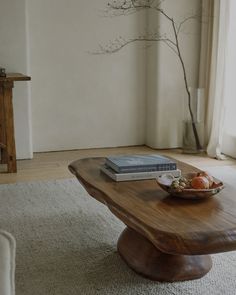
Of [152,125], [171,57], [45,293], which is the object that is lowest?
[45,293]

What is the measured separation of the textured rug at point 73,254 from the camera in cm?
199

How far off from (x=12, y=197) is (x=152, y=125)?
6.79 feet

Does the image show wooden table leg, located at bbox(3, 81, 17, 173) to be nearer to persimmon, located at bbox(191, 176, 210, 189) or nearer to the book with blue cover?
the book with blue cover

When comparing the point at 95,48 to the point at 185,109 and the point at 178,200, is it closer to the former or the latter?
the point at 185,109

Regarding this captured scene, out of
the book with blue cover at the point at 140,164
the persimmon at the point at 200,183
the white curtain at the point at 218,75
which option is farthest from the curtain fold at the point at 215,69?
the persimmon at the point at 200,183

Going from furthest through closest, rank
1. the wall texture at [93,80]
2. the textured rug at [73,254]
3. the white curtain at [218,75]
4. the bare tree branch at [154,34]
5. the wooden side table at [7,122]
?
the bare tree branch at [154,34], the wall texture at [93,80], the white curtain at [218,75], the wooden side table at [7,122], the textured rug at [73,254]

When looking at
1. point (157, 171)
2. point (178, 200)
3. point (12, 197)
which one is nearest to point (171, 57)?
point (12, 197)

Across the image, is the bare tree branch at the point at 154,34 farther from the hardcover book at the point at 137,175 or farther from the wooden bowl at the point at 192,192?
the wooden bowl at the point at 192,192

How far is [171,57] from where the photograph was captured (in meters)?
4.68

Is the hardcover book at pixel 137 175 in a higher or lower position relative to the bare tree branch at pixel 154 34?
lower

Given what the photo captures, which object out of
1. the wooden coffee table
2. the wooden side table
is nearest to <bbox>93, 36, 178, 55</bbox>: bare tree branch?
the wooden side table

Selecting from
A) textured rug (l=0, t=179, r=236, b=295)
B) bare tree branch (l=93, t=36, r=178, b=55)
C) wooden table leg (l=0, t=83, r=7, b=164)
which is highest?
bare tree branch (l=93, t=36, r=178, b=55)

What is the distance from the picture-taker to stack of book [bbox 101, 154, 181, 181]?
2193 millimetres

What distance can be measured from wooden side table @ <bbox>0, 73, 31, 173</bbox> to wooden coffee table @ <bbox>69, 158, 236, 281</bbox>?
155 cm
